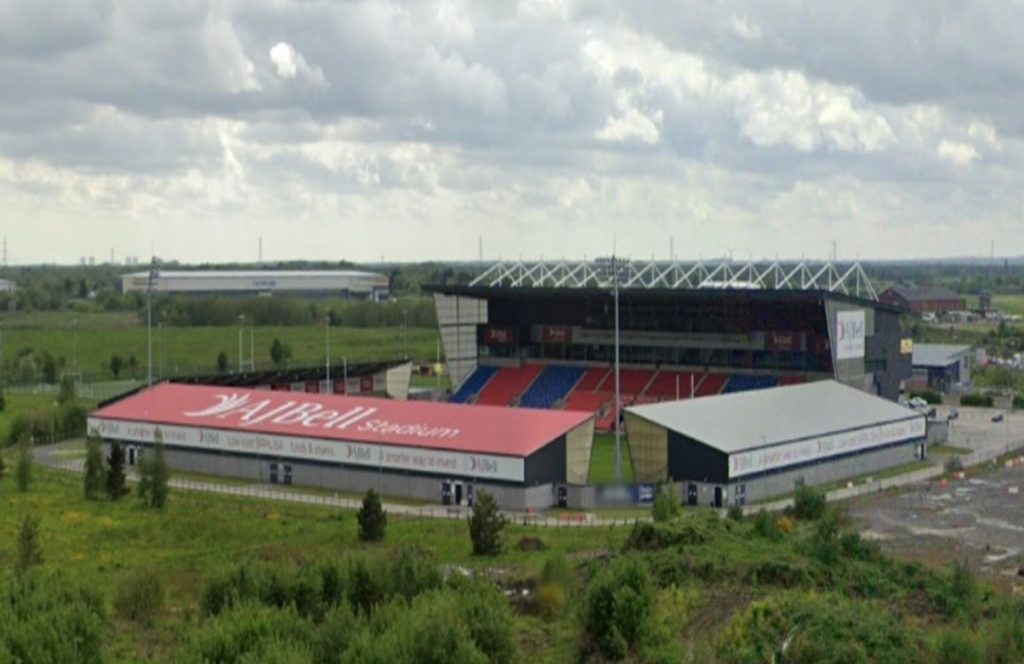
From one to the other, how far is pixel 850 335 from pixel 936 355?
1255 inches

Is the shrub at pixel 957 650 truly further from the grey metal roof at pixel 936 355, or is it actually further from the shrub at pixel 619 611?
the grey metal roof at pixel 936 355

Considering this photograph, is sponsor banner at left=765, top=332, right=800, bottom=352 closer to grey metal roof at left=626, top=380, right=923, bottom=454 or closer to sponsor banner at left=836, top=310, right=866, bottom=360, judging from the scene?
sponsor banner at left=836, top=310, right=866, bottom=360

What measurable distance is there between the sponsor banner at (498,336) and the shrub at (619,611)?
202ft

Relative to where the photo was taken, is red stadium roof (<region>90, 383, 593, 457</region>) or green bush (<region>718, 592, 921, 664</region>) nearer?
green bush (<region>718, 592, 921, 664</region>)

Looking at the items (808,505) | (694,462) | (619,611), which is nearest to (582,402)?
(694,462)

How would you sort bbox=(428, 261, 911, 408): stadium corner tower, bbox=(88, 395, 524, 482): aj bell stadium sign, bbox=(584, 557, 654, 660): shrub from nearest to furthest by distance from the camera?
bbox=(584, 557, 654, 660): shrub, bbox=(88, 395, 524, 482): aj bell stadium sign, bbox=(428, 261, 911, 408): stadium corner tower

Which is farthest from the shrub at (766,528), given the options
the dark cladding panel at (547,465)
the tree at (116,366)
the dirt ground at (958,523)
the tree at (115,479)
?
the tree at (116,366)

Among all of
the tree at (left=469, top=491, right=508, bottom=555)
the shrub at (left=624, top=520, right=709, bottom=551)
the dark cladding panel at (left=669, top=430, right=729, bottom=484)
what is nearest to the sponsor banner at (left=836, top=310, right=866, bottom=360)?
the dark cladding panel at (left=669, top=430, right=729, bottom=484)

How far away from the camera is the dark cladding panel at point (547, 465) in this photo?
57.0m

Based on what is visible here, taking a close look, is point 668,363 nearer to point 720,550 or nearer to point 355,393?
point 355,393

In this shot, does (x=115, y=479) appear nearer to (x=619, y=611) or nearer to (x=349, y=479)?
(x=349, y=479)

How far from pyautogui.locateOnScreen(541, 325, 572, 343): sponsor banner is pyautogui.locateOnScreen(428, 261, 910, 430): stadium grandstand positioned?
0.07 m

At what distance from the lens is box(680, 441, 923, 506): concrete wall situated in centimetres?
5816

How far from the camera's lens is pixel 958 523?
53.7m
